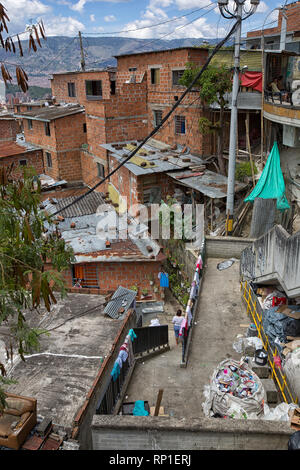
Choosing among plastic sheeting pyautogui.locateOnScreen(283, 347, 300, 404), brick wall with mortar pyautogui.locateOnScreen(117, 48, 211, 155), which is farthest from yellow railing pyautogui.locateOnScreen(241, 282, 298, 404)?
brick wall with mortar pyautogui.locateOnScreen(117, 48, 211, 155)

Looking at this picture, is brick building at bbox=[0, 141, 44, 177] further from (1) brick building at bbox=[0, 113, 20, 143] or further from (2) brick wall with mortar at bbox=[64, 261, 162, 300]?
(2) brick wall with mortar at bbox=[64, 261, 162, 300]

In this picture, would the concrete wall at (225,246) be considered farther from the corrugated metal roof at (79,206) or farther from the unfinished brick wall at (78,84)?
the unfinished brick wall at (78,84)

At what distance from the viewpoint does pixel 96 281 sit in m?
16.0

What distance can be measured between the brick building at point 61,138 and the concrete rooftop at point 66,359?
54.1 ft

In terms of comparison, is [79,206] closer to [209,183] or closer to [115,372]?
[209,183]

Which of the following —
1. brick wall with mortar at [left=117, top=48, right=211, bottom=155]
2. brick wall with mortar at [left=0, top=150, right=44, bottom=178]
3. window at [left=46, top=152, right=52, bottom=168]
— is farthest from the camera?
window at [left=46, top=152, right=52, bottom=168]

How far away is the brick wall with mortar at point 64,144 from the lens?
2527 cm

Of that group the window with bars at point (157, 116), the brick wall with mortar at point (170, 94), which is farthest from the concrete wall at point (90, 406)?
the window with bars at point (157, 116)

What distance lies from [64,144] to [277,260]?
20598 mm

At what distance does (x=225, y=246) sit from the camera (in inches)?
539

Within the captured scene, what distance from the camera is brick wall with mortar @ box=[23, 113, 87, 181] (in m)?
25.3

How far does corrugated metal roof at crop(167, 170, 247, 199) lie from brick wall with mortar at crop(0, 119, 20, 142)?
1984cm

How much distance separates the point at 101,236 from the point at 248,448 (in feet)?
38.3

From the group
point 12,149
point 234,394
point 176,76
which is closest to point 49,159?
point 12,149
